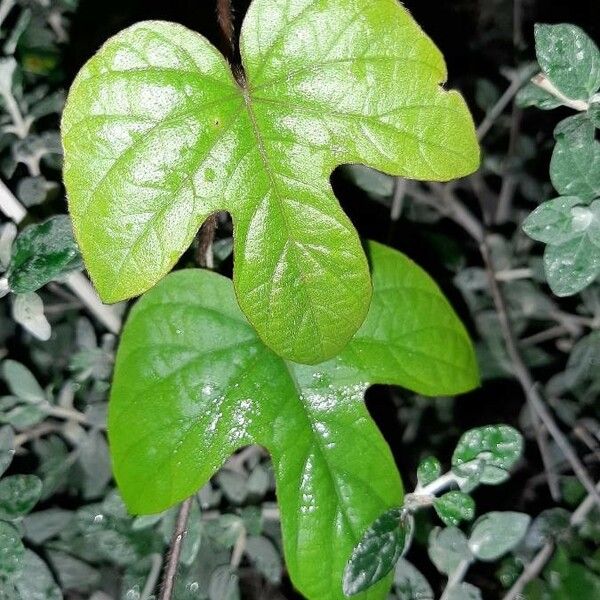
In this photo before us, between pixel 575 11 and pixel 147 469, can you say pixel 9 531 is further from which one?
pixel 575 11

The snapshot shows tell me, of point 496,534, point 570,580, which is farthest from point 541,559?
point 496,534

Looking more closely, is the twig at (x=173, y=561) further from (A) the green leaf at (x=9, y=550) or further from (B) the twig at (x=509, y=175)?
(B) the twig at (x=509, y=175)

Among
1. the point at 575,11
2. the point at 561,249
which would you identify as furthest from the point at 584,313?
the point at 575,11

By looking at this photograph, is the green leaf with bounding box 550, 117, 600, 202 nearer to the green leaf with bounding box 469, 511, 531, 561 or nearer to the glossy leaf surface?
the glossy leaf surface

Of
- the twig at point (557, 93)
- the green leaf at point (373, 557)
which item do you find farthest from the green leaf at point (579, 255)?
the green leaf at point (373, 557)

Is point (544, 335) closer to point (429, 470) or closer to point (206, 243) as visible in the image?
point (429, 470)

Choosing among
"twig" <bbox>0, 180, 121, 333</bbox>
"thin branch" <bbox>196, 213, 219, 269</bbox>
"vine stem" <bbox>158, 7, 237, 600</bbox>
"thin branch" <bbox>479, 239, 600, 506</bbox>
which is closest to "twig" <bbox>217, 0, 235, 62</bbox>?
"vine stem" <bbox>158, 7, 237, 600</bbox>
